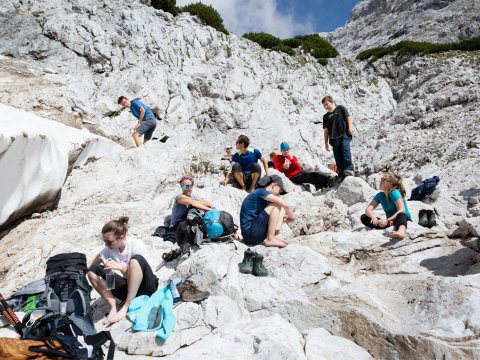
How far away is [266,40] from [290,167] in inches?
864

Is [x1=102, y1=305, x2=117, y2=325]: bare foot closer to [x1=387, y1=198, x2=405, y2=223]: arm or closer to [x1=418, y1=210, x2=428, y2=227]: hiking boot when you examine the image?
[x1=387, y1=198, x2=405, y2=223]: arm

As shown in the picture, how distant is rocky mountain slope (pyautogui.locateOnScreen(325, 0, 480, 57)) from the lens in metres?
35.9

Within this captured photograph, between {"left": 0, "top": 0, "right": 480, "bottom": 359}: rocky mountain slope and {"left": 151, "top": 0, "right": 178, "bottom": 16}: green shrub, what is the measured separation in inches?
76.0

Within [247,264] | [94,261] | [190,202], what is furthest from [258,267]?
[190,202]

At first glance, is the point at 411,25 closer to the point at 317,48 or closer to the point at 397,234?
the point at 317,48

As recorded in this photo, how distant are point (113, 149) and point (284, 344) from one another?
8612 millimetres

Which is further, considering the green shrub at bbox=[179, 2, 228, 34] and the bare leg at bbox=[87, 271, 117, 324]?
the green shrub at bbox=[179, 2, 228, 34]

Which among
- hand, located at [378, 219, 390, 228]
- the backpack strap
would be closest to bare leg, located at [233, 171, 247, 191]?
hand, located at [378, 219, 390, 228]

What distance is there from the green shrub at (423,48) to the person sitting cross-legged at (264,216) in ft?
79.3

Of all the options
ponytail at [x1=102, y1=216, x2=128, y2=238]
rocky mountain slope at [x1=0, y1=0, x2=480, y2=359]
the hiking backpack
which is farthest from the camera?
the hiking backpack

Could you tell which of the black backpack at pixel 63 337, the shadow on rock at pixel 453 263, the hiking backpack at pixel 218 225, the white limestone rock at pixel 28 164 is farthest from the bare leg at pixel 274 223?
the white limestone rock at pixel 28 164

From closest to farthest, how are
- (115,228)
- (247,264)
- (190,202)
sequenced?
(115,228), (247,264), (190,202)

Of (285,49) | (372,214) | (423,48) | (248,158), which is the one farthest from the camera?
(285,49)

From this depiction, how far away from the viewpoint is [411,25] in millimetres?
43562
